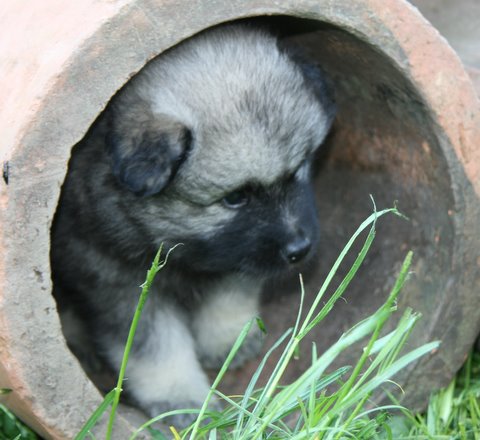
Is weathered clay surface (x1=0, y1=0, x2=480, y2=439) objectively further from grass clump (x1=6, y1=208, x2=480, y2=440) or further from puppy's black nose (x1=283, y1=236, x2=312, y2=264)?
puppy's black nose (x1=283, y1=236, x2=312, y2=264)

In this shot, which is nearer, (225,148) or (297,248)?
(225,148)

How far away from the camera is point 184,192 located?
2664mm

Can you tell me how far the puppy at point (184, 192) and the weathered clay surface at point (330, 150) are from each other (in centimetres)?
27

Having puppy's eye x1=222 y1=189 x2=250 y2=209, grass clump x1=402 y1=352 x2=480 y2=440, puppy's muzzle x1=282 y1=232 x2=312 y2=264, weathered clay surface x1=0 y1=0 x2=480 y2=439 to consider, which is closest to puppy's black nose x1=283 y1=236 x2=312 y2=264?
puppy's muzzle x1=282 y1=232 x2=312 y2=264

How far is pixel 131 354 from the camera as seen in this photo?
118 inches

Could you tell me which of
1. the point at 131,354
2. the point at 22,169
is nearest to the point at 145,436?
the point at 131,354

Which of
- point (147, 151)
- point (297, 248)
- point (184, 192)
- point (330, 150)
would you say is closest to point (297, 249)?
point (297, 248)

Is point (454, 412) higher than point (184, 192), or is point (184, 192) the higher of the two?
point (184, 192)

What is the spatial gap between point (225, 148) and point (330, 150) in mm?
1116

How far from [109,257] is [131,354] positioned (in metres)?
0.34

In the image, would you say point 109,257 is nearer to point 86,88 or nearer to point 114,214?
point 114,214

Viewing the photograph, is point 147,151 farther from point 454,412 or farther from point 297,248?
point 454,412

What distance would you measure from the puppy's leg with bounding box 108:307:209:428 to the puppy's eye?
20.5 inches

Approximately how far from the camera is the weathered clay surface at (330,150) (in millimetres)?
2242
